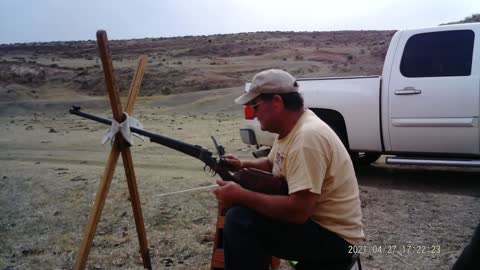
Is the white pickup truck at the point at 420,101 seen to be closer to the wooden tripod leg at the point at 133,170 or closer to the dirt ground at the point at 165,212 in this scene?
the dirt ground at the point at 165,212

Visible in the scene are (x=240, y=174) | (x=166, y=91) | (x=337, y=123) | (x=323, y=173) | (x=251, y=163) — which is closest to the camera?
(x=323, y=173)

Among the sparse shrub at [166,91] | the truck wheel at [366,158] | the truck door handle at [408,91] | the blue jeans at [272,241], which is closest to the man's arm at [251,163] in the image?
the blue jeans at [272,241]

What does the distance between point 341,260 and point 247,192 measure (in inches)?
26.7

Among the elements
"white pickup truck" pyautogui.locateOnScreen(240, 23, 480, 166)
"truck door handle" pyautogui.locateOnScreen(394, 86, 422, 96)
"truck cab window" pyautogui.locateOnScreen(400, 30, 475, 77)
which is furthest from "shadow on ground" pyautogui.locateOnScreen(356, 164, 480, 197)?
"truck cab window" pyautogui.locateOnScreen(400, 30, 475, 77)

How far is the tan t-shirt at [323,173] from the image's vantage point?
8.39ft

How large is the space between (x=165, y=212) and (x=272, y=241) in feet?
8.85

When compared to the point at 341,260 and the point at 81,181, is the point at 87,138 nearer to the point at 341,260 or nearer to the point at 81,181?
the point at 81,181

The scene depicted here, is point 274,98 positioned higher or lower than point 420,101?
higher

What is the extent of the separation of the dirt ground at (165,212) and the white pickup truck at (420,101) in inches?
20.7

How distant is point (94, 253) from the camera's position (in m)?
4.36

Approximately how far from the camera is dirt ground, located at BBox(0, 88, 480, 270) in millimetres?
4242

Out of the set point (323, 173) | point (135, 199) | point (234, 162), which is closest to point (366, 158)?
point (234, 162)

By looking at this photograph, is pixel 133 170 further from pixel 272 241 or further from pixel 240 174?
pixel 272 241

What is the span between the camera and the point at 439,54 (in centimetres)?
612
